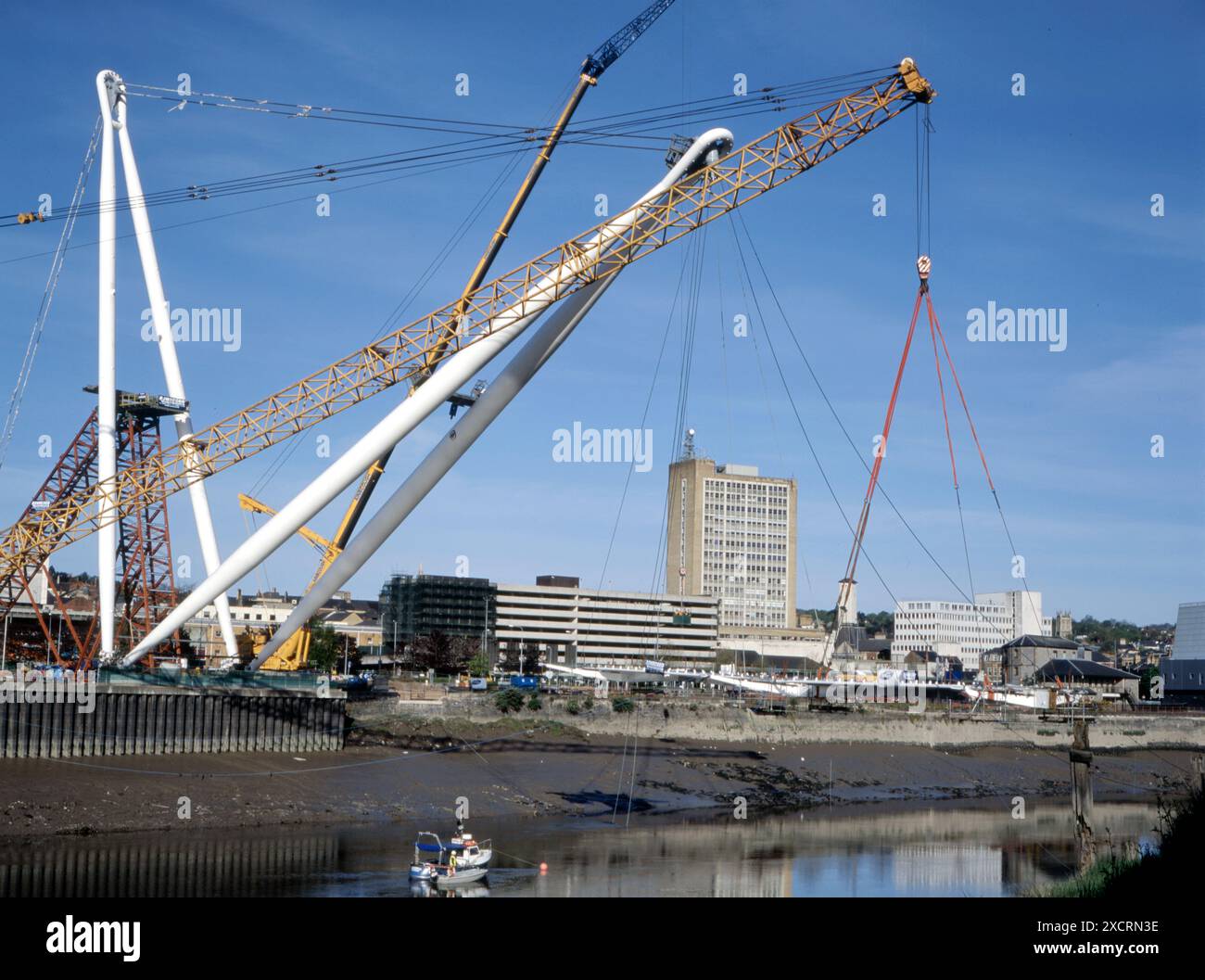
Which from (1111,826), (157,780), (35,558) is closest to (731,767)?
(1111,826)

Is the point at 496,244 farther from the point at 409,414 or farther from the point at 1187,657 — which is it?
the point at 1187,657

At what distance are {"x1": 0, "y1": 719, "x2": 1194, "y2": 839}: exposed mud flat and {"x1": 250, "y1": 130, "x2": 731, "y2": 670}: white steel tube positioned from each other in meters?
9.75

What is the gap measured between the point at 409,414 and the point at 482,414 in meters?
2.94

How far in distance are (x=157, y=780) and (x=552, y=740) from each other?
83.4 feet

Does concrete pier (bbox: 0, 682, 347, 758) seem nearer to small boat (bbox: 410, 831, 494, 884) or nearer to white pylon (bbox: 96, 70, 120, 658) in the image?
white pylon (bbox: 96, 70, 120, 658)

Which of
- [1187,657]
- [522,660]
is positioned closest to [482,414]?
[522,660]

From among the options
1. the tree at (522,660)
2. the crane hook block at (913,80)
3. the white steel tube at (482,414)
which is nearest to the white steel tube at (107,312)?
the white steel tube at (482,414)

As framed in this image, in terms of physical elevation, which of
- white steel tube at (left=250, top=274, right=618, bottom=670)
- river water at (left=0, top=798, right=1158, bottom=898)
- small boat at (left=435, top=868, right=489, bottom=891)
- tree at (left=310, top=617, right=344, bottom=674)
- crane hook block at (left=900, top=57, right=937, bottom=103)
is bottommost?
river water at (left=0, top=798, right=1158, bottom=898)

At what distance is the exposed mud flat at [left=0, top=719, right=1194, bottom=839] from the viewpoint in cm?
4872

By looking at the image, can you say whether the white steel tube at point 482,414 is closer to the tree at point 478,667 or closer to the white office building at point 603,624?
the tree at point 478,667

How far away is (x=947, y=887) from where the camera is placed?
42.8 meters

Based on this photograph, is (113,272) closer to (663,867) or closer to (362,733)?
(362,733)

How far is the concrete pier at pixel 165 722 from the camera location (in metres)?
51.8

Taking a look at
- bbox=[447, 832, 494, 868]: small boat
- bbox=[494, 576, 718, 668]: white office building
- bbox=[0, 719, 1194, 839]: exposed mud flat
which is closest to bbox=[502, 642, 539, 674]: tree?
bbox=[494, 576, 718, 668]: white office building
